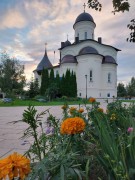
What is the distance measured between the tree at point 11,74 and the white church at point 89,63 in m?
12.1

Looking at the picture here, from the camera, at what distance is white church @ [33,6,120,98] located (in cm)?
4375

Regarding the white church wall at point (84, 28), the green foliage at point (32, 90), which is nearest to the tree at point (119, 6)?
the green foliage at point (32, 90)

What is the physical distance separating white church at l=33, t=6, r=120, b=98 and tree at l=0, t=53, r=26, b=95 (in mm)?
12082

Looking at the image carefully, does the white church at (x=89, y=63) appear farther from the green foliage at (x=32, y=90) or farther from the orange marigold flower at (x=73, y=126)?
the orange marigold flower at (x=73, y=126)

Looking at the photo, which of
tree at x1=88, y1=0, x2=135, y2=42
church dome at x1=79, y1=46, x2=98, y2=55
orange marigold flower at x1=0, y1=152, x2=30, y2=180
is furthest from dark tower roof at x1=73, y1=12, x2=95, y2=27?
orange marigold flower at x1=0, y1=152, x2=30, y2=180

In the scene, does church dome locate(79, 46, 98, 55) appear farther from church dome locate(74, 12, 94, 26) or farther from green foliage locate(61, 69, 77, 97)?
church dome locate(74, 12, 94, 26)

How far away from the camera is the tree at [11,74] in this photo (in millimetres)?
52094

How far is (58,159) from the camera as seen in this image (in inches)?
47.4

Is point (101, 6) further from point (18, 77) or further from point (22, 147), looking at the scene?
point (18, 77)

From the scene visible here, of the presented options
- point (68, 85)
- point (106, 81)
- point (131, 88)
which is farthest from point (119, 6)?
point (131, 88)

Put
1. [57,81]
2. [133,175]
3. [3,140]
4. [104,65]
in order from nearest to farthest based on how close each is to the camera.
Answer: [133,175], [3,140], [57,81], [104,65]

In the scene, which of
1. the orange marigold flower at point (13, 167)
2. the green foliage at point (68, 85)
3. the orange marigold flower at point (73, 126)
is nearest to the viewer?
the orange marigold flower at point (13, 167)

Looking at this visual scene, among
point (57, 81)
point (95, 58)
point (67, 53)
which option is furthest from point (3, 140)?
point (67, 53)

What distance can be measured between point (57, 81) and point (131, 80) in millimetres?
51511
